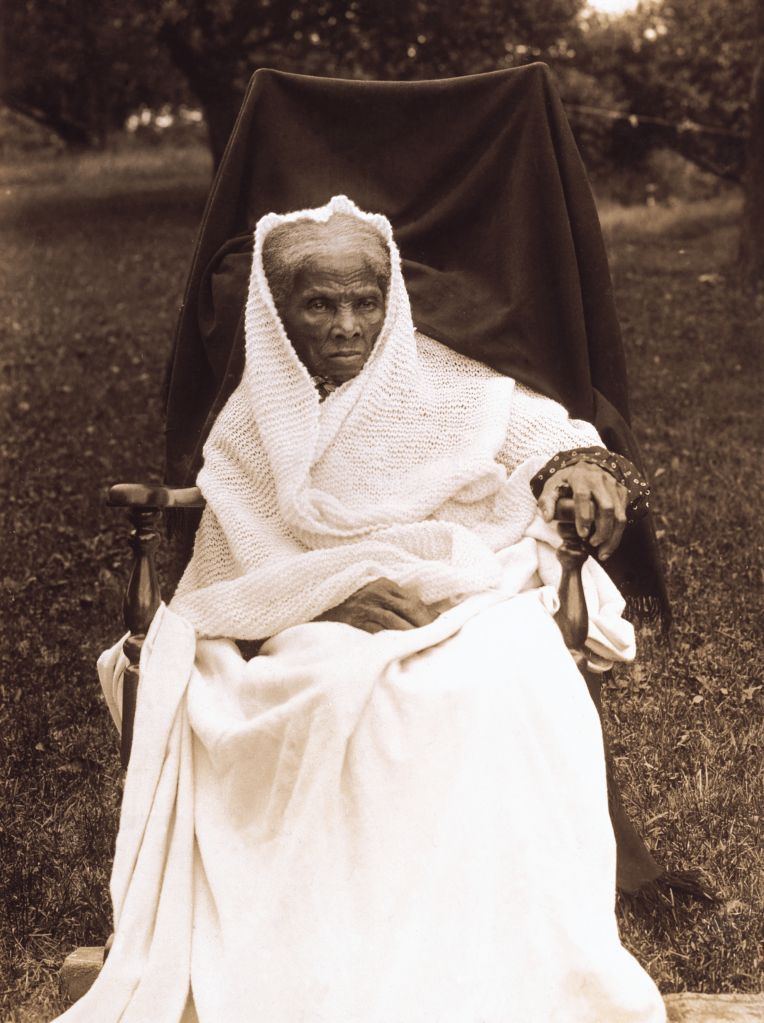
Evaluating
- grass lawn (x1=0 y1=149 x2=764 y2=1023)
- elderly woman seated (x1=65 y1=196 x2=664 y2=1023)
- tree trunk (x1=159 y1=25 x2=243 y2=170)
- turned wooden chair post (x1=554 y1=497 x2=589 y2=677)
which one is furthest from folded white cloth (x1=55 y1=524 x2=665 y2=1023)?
tree trunk (x1=159 y1=25 x2=243 y2=170)

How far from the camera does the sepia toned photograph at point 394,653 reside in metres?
2.67

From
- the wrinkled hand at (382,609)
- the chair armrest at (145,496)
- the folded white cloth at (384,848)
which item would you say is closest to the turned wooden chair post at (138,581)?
the chair armrest at (145,496)

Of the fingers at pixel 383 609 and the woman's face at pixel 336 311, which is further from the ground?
the woman's face at pixel 336 311

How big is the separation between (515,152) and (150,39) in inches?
485

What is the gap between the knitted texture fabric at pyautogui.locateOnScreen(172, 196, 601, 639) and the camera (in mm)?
3236

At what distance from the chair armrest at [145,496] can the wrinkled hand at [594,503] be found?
0.95m

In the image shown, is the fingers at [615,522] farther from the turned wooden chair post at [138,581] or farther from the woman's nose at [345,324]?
the turned wooden chair post at [138,581]

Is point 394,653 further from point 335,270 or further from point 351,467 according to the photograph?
point 335,270

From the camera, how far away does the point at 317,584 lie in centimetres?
317

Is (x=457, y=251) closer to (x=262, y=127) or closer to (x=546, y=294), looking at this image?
(x=546, y=294)

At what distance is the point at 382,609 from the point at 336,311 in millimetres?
877

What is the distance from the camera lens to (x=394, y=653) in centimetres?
280

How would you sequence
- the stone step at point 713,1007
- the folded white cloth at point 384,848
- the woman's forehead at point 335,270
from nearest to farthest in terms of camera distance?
the folded white cloth at point 384,848, the stone step at point 713,1007, the woman's forehead at point 335,270

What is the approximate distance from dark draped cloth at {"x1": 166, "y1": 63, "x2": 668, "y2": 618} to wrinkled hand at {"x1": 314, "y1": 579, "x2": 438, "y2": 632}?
85cm
